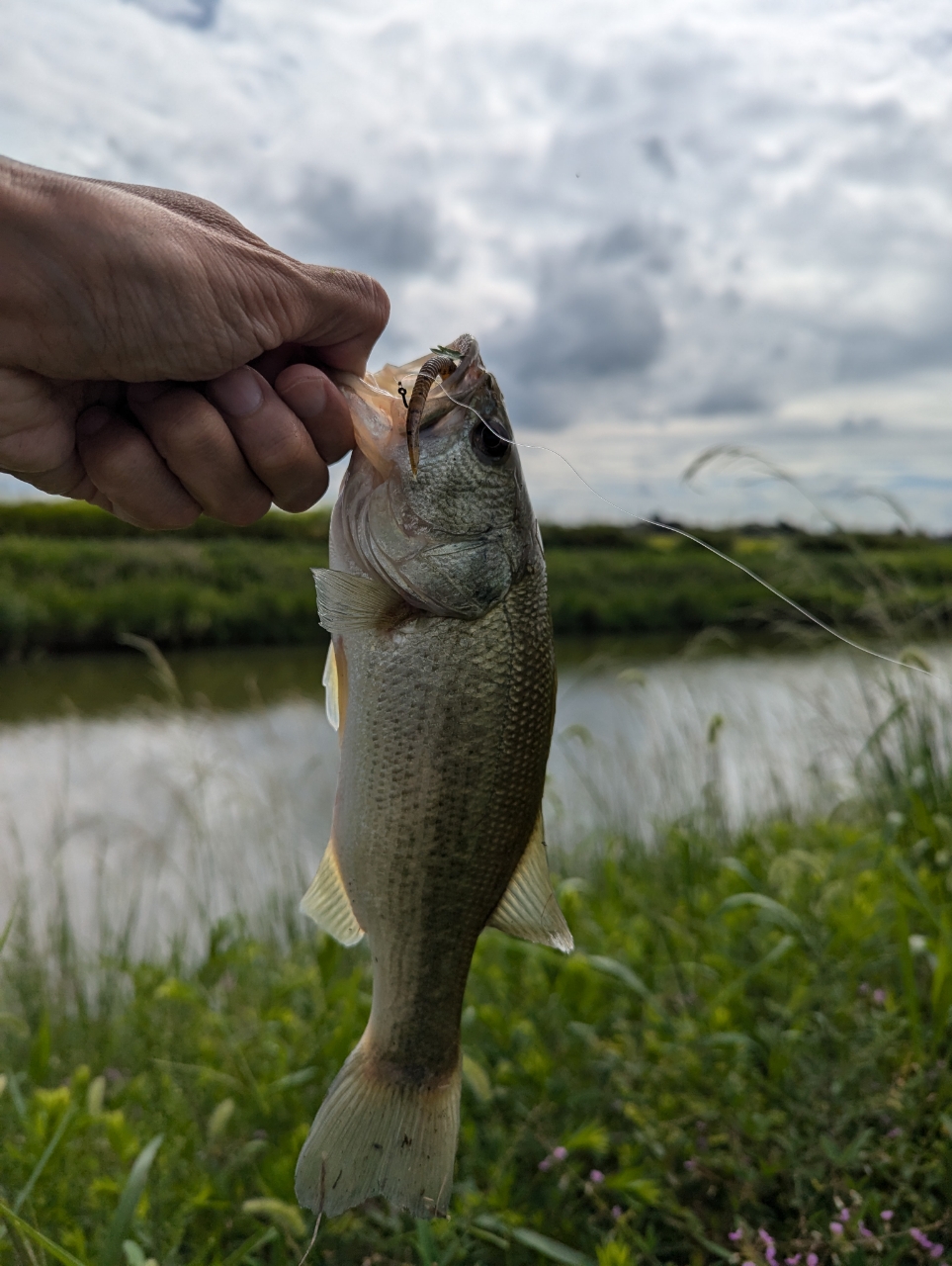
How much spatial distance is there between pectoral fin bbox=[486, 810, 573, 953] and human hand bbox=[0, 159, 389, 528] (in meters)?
0.99

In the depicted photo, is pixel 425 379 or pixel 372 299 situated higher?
pixel 372 299

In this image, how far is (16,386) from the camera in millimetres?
2109

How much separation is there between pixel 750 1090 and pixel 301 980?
167 cm

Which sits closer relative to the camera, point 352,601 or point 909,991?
point 352,601

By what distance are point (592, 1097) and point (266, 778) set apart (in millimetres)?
3990

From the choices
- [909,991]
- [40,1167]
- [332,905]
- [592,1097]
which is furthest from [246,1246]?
[909,991]

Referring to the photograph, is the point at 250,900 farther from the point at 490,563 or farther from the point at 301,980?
the point at 490,563

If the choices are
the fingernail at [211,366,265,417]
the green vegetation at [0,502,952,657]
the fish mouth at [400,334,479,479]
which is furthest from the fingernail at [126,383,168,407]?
the green vegetation at [0,502,952,657]

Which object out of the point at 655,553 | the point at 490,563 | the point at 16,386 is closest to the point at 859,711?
the point at 490,563

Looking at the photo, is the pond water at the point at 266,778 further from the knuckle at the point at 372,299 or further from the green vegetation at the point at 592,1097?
the knuckle at the point at 372,299

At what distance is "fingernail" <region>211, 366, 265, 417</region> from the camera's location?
7.00ft

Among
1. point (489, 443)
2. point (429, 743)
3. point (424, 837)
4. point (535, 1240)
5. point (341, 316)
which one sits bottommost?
point (535, 1240)

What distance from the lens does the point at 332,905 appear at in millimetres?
1993

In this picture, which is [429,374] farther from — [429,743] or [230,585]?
[230,585]
